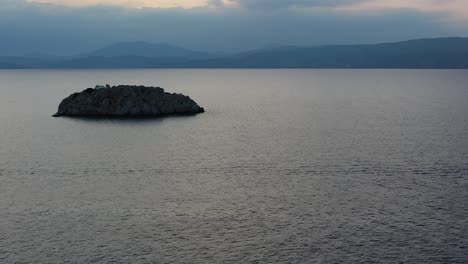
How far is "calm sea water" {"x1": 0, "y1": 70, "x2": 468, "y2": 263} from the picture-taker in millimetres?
38250

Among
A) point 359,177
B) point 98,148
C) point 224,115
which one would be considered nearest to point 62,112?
point 224,115

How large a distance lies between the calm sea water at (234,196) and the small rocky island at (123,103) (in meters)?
22.2

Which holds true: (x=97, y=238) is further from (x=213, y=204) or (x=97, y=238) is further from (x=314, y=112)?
(x=314, y=112)

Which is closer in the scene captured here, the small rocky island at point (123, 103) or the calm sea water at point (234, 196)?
the calm sea water at point (234, 196)

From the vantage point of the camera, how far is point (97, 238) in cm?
4069

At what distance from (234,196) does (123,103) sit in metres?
77.3

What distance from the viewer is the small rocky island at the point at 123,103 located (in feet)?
407

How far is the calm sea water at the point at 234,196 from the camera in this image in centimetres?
3825

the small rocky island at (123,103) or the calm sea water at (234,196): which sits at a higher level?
the small rocky island at (123,103)

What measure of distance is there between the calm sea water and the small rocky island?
22.2 metres

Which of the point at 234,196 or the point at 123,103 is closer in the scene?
the point at 234,196

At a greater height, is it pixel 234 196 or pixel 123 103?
pixel 123 103

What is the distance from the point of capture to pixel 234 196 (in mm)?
52594

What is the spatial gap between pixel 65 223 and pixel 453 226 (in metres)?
32.1
